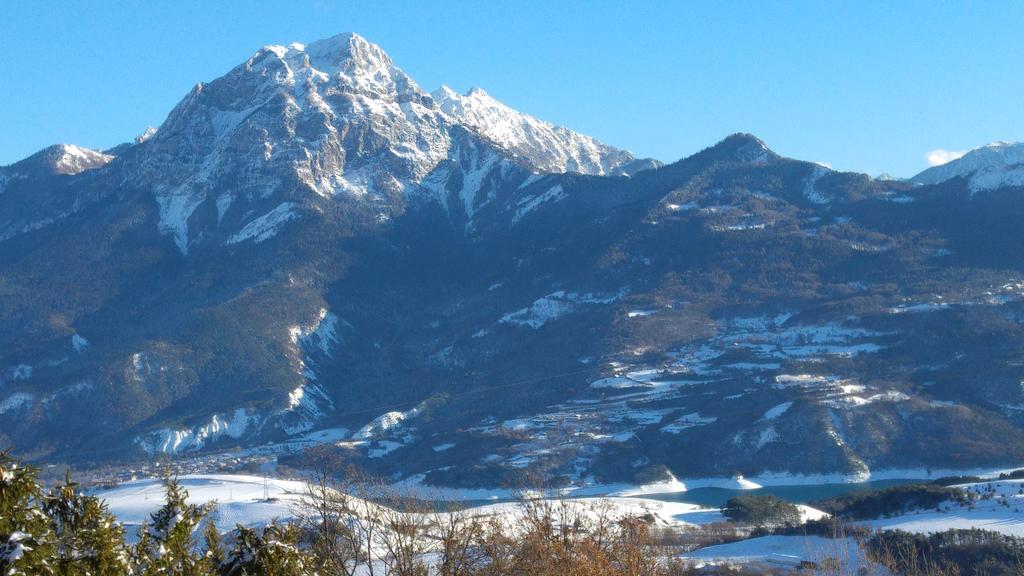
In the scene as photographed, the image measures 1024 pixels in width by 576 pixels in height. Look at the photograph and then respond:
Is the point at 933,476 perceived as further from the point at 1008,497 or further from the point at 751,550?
the point at 751,550

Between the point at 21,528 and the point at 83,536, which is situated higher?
the point at 21,528

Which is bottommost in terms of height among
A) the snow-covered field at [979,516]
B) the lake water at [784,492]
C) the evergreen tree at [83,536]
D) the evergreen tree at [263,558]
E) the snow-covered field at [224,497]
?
the lake water at [784,492]

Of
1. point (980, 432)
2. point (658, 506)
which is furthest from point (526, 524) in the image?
point (980, 432)

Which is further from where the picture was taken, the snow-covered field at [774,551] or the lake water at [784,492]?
the lake water at [784,492]

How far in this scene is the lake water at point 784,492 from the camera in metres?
178

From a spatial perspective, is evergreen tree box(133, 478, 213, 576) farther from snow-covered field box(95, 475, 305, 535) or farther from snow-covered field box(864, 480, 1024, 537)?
snow-covered field box(864, 480, 1024, 537)

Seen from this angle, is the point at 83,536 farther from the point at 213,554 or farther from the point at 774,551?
the point at 774,551

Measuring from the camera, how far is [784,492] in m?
186

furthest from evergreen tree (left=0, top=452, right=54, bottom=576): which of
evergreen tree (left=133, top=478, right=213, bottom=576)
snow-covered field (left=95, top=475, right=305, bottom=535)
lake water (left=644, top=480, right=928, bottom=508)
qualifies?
lake water (left=644, top=480, right=928, bottom=508)

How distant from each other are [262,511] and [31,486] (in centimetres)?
11656

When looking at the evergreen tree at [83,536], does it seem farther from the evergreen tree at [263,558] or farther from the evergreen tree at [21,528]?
the evergreen tree at [263,558]

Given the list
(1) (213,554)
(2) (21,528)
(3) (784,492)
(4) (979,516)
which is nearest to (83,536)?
(2) (21,528)

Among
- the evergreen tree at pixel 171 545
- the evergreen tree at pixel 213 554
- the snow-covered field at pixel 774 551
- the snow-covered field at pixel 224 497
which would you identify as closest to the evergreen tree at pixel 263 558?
the evergreen tree at pixel 213 554

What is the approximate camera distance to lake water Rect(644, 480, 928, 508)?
177625 mm
